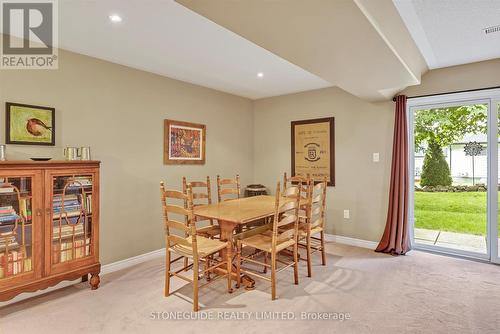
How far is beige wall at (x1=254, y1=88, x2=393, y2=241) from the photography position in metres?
4.15

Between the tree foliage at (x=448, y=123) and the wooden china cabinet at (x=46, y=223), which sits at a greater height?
the tree foliage at (x=448, y=123)

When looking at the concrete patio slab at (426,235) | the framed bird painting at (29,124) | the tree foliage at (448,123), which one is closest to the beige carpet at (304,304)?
the concrete patio slab at (426,235)

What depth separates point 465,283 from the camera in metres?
2.94

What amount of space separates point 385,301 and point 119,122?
337 centimetres

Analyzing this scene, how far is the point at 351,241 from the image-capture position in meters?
4.40

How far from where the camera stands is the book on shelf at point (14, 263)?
7.66 feet

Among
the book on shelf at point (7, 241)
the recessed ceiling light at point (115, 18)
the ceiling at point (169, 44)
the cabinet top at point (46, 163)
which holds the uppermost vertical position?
the ceiling at point (169, 44)

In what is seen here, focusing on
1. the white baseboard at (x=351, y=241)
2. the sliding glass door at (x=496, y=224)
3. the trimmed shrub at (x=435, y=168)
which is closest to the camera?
the sliding glass door at (x=496, y=224)

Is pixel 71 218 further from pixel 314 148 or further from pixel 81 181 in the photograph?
pixel 314 148

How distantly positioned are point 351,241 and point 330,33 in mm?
3341

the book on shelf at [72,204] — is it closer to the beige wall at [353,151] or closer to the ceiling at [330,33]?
the ceiling at [330,33]

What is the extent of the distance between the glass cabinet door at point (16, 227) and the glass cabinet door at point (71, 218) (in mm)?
167

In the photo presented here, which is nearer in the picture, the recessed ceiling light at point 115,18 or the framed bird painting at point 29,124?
the recessed ceiling light at point 115,18

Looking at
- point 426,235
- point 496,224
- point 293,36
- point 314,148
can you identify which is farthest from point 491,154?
point 293,36
